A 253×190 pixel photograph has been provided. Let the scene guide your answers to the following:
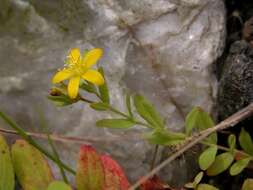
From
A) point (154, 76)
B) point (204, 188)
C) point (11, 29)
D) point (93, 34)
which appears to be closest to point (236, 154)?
point (204, 188)

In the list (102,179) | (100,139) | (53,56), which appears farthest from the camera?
(53,56)

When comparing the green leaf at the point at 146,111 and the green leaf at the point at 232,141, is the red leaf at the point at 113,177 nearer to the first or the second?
the green leaf at the point at 146,111

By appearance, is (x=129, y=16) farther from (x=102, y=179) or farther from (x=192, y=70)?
(x=102, y=179)

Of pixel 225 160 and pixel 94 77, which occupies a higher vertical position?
pixel 94 77

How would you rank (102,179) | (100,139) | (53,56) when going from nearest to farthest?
(102,179)
(100,139)
(53,56)

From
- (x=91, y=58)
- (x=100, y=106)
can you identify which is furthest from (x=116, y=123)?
(x=91, y=58)

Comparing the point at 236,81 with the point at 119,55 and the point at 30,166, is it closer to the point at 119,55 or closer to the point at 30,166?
the point at 119,55

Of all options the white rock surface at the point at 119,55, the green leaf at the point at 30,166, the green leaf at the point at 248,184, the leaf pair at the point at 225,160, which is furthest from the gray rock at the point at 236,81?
the green leaf at the point at 30,166
